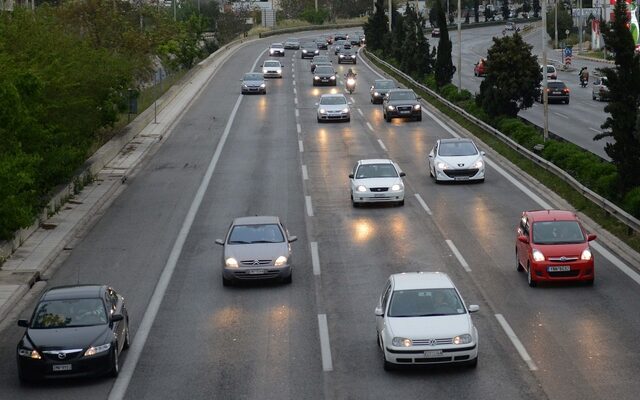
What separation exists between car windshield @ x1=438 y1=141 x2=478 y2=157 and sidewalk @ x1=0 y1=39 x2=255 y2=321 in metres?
11.6

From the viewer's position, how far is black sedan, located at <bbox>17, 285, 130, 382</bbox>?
18.8 metres

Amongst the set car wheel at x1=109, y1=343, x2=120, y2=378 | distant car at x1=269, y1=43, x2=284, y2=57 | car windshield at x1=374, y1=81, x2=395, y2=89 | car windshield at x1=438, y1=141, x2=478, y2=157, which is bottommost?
car wheel at x1=109, y1=343, x2=120, y2=378

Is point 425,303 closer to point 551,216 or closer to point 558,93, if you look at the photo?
point 551,216

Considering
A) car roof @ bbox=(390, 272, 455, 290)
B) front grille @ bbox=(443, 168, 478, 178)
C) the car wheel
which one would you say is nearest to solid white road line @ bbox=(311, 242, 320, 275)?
car roof @ bbox=(390, 272, 455, 290)

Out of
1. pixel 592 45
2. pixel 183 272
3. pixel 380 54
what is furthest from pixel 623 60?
pixel 592 45

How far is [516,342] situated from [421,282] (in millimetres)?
2091

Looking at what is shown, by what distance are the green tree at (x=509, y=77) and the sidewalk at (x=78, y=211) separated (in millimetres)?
15512

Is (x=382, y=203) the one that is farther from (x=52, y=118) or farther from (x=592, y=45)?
(x=592, y=45)

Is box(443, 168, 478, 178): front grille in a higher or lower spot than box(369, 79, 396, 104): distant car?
lower

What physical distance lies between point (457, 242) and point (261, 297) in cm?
712

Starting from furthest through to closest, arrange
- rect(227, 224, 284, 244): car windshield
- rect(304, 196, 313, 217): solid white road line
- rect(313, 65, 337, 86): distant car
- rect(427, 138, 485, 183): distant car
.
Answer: rect(313, 65, 337, 86): distant car < rect(427, 138, 485, 183): distant car < rect(304, 196, 313, 217): solid white road line < rect(227, 224, 284, 244): car windshield

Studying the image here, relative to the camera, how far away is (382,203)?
37062mm

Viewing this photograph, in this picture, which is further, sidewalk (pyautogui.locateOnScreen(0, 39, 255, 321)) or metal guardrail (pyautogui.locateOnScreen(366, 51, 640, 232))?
metal guardrail (pyautogui.locateOnScreen(366, 51, 640, 232))

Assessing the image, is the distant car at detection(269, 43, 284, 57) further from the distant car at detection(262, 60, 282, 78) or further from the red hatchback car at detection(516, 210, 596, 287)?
the red hatchback car at detection(516, 210, 596, 287)
